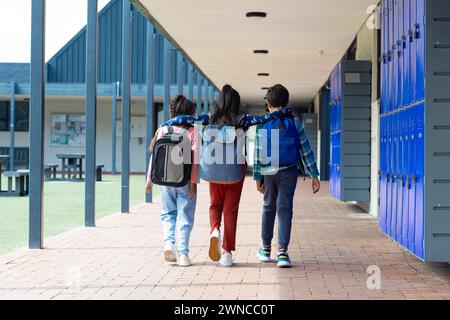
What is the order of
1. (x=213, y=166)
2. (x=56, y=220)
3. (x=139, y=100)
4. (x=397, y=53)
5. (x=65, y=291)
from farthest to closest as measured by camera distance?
(x=139, y=100)
(x=56, y=220)
(x=397, y=53)
(x=213, y=166)
(x=65, y=291)

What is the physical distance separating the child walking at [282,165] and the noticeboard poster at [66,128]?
24.2 m

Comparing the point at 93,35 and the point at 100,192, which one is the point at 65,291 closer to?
the point at 93,35

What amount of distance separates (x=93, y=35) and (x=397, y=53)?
3618 millimetres

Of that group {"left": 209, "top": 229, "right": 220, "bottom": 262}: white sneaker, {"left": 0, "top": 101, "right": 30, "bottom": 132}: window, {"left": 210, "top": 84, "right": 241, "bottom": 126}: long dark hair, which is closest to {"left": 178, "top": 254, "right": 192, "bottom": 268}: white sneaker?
{"left": 209, "top": 229, "right": 220, "bottom": 262}: white sneaker

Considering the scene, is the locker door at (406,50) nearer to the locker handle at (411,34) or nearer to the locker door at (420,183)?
the locker handle at (411,34)

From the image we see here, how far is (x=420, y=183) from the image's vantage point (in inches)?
200

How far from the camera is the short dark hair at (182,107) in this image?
226 inches

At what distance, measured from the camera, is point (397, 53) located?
601cm

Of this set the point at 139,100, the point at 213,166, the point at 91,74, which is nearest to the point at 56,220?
the point at 91,74

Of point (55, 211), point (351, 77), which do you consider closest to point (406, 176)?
point (351, 77)

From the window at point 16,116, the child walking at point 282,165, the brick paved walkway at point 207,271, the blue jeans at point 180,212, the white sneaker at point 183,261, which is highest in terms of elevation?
the window at point 16,116

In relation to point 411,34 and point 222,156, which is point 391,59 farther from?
point 222,156

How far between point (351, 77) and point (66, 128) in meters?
20.2

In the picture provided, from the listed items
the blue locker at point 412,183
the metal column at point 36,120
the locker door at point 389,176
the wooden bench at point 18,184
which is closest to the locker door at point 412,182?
the blue locker at point 412,183
